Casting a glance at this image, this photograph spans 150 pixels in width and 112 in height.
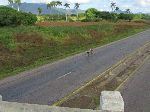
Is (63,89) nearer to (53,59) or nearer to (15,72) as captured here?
(15,72)

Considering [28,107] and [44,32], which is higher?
[28,107]

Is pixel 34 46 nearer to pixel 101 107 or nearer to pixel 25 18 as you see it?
pixel 25 18

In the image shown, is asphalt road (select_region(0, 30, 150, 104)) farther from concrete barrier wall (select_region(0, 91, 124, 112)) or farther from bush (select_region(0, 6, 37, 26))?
bush (select_region(0, 6, 37, 26))

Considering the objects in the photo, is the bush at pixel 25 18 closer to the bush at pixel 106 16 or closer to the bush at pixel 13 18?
the bush at pixel 13 18

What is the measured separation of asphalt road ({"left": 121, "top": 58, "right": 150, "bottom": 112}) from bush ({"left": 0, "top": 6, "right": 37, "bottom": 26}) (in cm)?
3921

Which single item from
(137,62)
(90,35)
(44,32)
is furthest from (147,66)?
(90,35)

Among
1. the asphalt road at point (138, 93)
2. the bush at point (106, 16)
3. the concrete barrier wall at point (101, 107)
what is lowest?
the bush at point (106, 16)

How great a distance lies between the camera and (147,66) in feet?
115

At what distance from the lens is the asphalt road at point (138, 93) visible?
18.0 metres

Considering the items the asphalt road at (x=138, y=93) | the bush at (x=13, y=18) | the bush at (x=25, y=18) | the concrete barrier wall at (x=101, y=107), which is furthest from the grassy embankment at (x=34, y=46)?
the concrete barrier wall at (x=101, y=107)

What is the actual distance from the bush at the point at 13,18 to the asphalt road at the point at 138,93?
3921 cm

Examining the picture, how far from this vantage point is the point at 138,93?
71.3ft

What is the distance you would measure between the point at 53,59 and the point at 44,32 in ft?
67.5

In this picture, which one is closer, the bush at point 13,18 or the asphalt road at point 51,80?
the asphalt road at point 51,80
